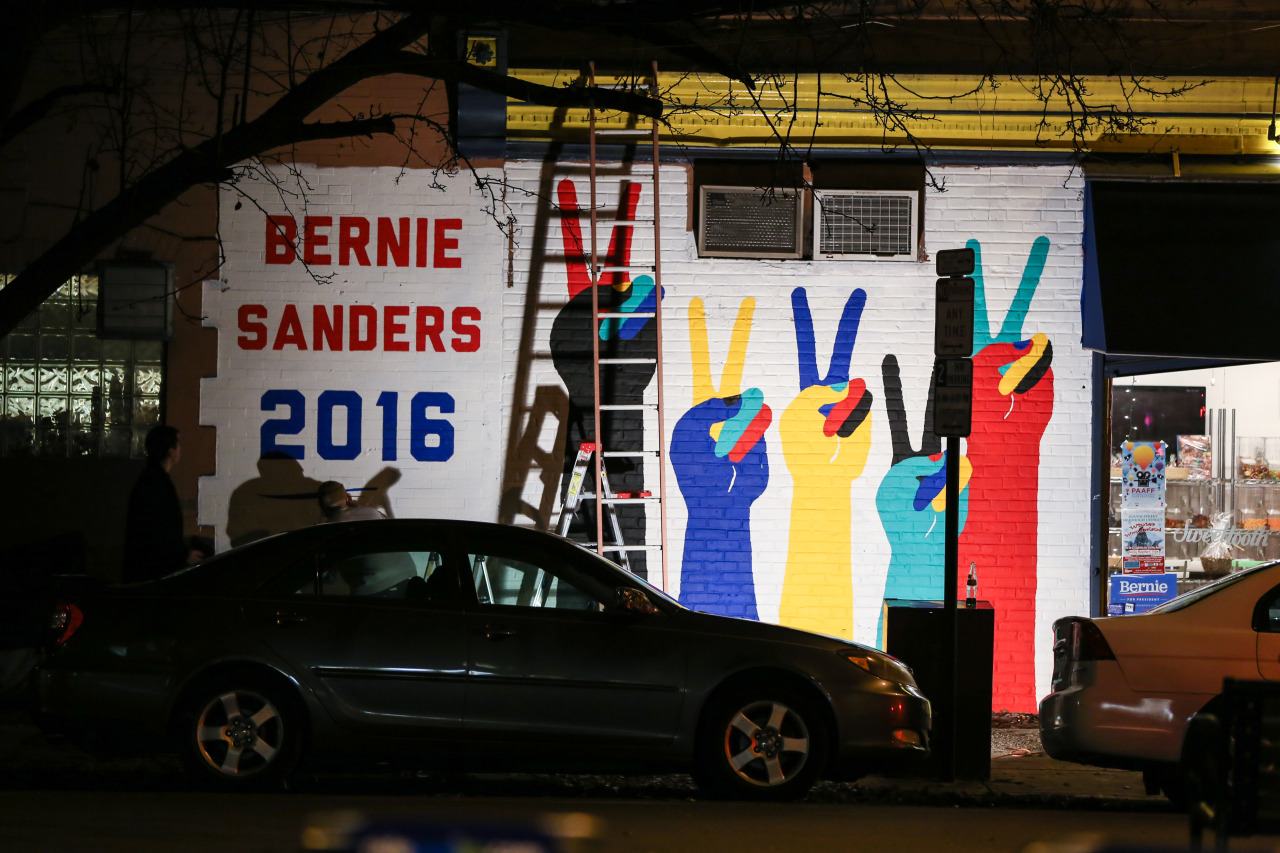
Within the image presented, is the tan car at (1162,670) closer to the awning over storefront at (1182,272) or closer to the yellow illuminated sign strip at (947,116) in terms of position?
the awning over storefront at (1182,272)

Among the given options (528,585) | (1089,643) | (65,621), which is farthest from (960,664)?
(65,621)

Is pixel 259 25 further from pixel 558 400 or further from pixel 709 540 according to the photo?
pixel 709 540

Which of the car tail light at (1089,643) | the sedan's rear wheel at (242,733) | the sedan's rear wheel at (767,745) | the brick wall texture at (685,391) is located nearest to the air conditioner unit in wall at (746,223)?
the brick wall texture at (685,391)

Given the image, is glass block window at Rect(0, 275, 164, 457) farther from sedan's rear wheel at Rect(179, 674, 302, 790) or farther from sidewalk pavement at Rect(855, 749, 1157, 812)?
sidewalk pavement at Rect(855, 749, 1157, 812)

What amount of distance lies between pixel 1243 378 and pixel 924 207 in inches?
119

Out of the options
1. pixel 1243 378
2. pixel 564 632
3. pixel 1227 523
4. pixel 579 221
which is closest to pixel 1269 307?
pixel 1243 378

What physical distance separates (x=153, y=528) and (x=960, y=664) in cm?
543

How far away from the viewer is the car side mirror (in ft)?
Answer: 21.6

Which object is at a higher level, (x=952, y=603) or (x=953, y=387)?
(x=953, y=387)

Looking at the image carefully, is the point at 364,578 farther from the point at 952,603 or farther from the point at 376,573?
the point at 952,603

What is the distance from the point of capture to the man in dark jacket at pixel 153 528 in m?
8.13

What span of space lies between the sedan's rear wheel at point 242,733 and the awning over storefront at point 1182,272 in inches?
263

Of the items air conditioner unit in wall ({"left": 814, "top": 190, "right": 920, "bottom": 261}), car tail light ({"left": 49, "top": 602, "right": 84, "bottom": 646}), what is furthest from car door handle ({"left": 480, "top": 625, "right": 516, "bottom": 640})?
air conditioner unit in wall ({"left": 814, "top": 190, "right": 920, "bottom": 261})

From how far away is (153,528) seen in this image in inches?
320
